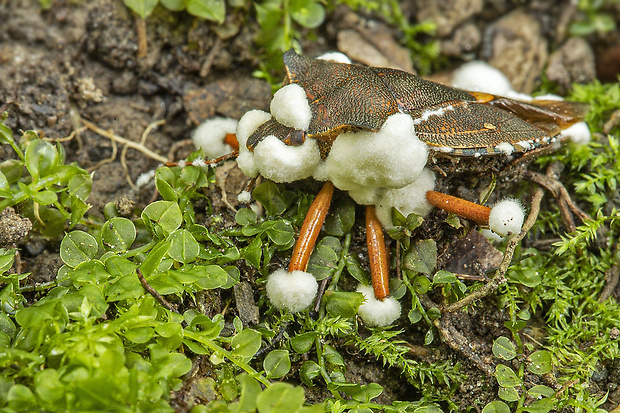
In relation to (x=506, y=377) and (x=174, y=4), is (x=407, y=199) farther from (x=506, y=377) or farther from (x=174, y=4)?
(x=174, y=4)

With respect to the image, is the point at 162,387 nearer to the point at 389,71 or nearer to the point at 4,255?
the point at 4,255

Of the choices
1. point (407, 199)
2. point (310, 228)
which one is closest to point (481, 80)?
point (407, 199)

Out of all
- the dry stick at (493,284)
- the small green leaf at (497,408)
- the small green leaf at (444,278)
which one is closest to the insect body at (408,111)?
the dry stick at (493,284)

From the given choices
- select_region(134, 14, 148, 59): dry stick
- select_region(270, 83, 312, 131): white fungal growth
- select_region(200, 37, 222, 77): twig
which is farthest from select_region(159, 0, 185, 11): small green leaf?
select_region(270, 83, 312, 131): white fungal growth

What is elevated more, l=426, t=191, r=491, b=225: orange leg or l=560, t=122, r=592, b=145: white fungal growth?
l=560, t=122, r=592, b=145: white fungal growth

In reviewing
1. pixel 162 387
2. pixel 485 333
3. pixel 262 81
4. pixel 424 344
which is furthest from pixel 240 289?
pixel 262 81

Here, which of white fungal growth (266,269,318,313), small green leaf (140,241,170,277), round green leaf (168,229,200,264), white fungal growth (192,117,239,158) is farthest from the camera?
white fungal growth (192,117,239,158)

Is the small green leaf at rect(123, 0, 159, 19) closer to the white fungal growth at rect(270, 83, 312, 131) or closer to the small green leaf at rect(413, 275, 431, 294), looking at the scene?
the white fungal growth at rect(270, 83, 312, 131)
